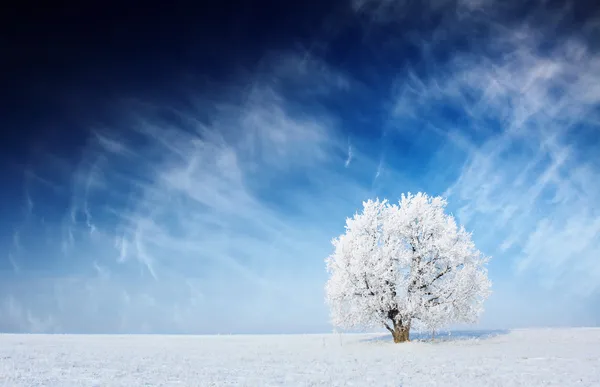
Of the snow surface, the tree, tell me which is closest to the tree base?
the tree

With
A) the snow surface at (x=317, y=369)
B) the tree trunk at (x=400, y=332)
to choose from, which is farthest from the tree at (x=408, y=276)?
the snow surface at (x=317, y=369)

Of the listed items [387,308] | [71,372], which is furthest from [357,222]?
[71,372]

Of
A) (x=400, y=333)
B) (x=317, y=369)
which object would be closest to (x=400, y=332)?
(x=400, y=333)

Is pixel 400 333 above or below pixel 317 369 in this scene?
above

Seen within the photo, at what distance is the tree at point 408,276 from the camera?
36781 mm

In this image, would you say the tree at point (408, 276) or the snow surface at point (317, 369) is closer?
the snow surface at point (317, 369)

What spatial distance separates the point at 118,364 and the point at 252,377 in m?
8.92

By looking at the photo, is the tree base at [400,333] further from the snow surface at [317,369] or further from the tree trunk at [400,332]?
the snow surface at [317,369]

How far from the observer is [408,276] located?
38344 millimetres

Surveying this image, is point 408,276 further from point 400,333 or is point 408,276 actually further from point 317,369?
point 317,369

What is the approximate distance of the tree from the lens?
121 ft

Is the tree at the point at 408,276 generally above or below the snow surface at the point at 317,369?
above

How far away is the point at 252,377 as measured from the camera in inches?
771

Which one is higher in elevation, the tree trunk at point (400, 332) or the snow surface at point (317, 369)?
the tree trunk at point (400, 332)
